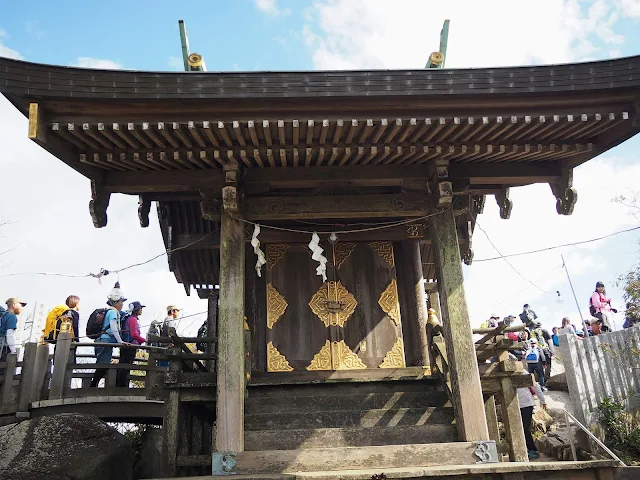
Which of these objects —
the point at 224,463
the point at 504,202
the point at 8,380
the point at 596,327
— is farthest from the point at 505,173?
the point at 8,380

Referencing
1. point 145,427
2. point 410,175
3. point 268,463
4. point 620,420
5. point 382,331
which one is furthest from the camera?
point 145,427

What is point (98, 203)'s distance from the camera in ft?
26.1

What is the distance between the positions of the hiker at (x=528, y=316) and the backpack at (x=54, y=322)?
42.1ft

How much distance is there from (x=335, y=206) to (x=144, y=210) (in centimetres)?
348

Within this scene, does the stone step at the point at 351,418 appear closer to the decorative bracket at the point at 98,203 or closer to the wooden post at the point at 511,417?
the wooden post at the point at 511,417

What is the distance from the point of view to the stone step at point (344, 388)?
844 centimetres

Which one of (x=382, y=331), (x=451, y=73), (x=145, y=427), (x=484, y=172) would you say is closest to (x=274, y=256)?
(x=382, y=331)

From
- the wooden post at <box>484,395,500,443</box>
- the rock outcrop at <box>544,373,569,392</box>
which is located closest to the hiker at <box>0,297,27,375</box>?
the wooden post at <box>484,395,500,443</box>

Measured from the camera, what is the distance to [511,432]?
836cm

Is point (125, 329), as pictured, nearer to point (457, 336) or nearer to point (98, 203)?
point (98, 203)

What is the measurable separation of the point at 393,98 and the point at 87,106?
3839 mm

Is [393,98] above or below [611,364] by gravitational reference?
above

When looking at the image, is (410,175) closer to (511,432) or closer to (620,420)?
(511,432)

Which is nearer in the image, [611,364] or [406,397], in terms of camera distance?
[406,397]
